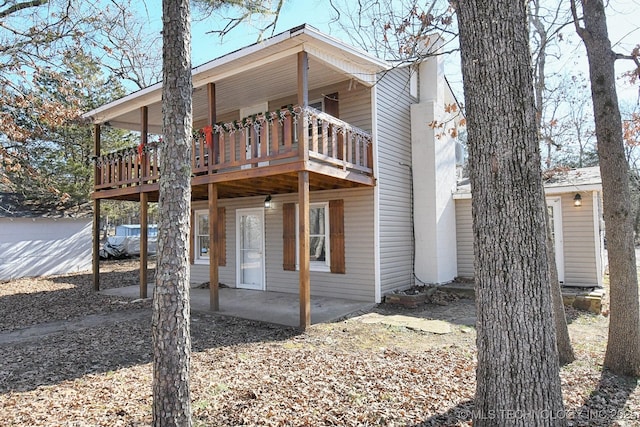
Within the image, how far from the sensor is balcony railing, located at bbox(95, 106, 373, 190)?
22.3ft

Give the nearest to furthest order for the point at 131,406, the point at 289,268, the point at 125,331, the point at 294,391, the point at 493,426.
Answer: the point at 493,426
the point at 131,406
the point at 294,391
the point at 125,331
the point at 289,268

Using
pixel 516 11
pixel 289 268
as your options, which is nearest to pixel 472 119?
pixel 516 11

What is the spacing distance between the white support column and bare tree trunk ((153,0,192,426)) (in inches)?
316

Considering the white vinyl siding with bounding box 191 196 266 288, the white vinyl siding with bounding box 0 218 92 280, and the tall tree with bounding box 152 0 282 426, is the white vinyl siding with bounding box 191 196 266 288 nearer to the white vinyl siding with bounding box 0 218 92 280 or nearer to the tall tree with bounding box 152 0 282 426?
the tall tree with bounding box 152 0 282 426

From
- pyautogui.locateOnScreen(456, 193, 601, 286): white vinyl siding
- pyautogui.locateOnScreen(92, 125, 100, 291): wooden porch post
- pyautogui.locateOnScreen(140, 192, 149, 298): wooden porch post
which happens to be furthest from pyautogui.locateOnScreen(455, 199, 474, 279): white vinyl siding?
pyautogui.locateOnScreen(92, 125, 100, 291): wooden porch post

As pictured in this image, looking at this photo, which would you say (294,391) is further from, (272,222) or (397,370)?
(272,222)

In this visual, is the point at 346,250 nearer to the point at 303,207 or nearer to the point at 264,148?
the point at 303,207

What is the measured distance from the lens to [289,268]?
996 cm

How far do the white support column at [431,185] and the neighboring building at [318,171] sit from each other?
28 millimetres

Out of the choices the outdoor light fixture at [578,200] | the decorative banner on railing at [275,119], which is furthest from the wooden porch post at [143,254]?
the outdoor light fixture at [578,200]

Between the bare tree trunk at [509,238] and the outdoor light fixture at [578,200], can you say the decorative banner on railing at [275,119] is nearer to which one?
the bare tree trunk at [509,238]

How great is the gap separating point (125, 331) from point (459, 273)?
8610 millimetres

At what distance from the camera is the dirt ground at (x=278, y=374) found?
3398 mm

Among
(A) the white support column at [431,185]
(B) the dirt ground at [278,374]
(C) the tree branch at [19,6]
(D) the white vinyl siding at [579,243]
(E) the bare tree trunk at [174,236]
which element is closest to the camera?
(E) the bare tree trunk at [174,236]
